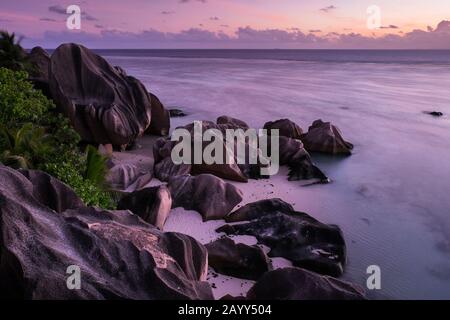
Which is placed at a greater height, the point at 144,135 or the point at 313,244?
the point at 144,135

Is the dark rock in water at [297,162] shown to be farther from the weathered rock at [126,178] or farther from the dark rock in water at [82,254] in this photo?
the dark rock in water at [82,254]

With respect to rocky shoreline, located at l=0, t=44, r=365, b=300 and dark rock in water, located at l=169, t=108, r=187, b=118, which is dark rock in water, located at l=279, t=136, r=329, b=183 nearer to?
rocky shoreline, located at l=0, t=44, r=365, b=300

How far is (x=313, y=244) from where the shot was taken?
1077 centimetres

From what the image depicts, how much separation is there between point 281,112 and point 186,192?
19906 mm

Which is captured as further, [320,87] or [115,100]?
[320,87]

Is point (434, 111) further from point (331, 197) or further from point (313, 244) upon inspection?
point (313, 244)

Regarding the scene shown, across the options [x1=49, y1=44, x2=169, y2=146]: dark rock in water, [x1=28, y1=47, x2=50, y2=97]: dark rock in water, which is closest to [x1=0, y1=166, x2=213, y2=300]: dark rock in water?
[x1=49, y1=44, x2=169, y2=146]: dark rock in water

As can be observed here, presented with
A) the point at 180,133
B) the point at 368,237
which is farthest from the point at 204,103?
the point at 368,237

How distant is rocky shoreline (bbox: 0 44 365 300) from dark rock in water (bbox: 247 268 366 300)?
0.02 meters

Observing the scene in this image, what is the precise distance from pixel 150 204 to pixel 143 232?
3526 millimetres

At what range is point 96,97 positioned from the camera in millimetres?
19656

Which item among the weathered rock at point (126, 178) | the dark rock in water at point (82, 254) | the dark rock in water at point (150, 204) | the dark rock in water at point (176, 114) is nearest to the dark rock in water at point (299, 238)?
the dark rock in water at point (150, 204)

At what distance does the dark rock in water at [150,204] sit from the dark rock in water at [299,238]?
1.62 m

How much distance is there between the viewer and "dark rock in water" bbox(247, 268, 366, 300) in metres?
8.20
